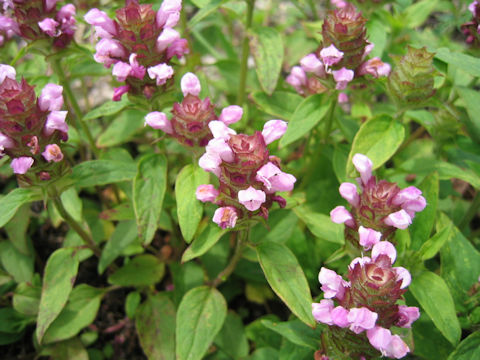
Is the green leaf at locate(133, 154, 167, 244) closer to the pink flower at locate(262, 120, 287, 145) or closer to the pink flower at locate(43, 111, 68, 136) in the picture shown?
the pink flower at locate(43, 111, 68, 136)

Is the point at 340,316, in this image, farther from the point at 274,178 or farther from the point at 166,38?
the point at 166,38

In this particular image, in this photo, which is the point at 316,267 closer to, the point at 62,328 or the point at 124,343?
the point at 124,343

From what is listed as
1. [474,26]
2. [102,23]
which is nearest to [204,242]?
[102,23]

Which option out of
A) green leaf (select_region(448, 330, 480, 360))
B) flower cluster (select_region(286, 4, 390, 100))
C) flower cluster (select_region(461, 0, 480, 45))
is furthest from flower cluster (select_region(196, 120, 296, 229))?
flower cluster (select_region(461, 0, 480, 45))

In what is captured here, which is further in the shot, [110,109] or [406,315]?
[110,109]

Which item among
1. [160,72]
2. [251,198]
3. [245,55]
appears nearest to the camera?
Result: [251,198]

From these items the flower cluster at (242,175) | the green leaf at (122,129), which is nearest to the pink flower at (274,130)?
the flower cluster at (242,175)

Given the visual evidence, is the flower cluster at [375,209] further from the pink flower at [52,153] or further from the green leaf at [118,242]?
the green leaf at [118,242]
